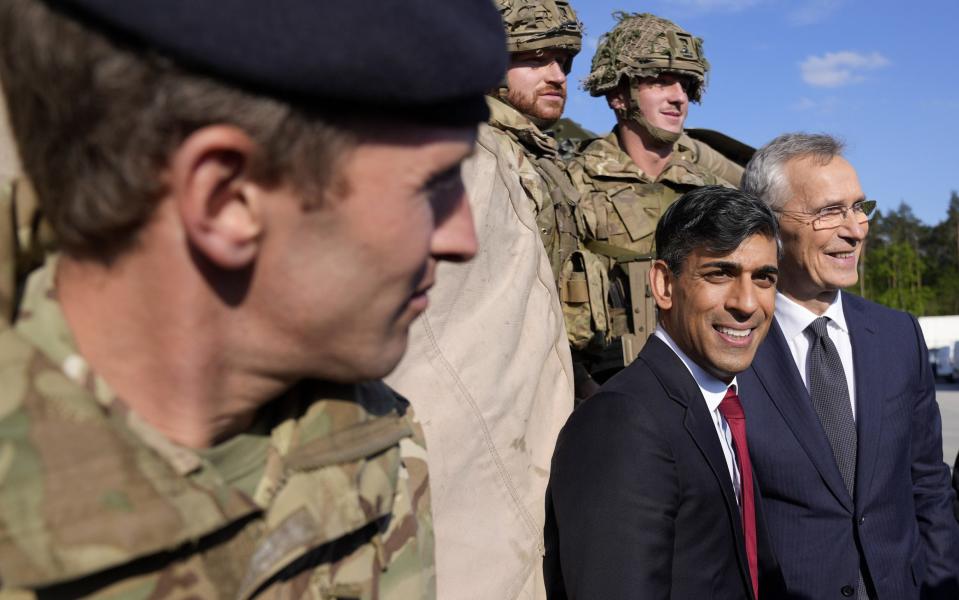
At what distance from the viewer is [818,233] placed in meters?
3.50

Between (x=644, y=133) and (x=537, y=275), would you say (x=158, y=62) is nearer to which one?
(x=537, y=275)

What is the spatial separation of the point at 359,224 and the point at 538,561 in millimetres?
1441

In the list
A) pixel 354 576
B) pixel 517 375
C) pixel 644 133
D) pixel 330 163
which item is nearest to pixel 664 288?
pixel 517 375

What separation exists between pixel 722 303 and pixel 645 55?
12.3ft

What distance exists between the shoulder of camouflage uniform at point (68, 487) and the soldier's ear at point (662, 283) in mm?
2289

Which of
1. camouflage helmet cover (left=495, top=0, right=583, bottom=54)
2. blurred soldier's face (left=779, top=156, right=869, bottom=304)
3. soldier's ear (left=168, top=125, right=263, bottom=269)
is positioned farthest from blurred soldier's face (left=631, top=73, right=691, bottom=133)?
soldier's ear (left=168, top=125, right=263, bottom=269)

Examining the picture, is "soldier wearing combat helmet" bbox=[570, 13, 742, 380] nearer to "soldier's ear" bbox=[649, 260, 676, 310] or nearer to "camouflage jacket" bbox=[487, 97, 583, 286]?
"camouflage jacket" bbox=[487, 97, 583, 286]

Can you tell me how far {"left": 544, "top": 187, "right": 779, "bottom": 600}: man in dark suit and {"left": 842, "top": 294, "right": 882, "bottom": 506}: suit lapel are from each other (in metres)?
0.55

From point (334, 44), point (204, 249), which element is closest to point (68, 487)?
point (204, 249)

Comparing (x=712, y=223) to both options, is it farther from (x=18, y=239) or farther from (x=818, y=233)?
(x=18, y=239)

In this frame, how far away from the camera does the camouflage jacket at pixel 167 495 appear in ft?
2.94

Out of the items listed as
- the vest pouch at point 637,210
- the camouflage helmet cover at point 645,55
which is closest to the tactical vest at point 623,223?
the vest pouch at point 637,210

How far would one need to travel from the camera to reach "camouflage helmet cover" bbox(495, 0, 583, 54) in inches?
198

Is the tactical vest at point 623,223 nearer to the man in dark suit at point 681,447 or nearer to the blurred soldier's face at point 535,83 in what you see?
the blurred soldier's face at point 535,83
